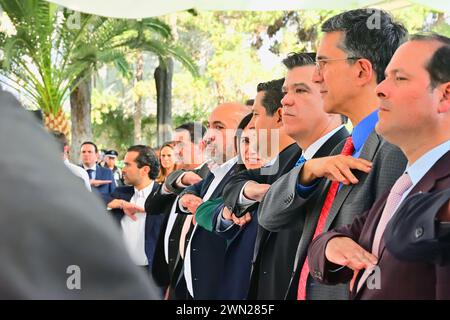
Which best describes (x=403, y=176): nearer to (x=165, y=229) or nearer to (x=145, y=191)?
(x=165, y=229)

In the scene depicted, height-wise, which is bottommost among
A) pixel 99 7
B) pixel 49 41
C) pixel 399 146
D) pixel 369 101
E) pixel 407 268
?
pixel 407 268

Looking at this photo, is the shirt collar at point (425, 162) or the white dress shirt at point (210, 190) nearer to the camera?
the shirt collar at point (425, 162)

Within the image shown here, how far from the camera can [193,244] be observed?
162 inches

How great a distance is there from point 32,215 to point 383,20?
2310 mm

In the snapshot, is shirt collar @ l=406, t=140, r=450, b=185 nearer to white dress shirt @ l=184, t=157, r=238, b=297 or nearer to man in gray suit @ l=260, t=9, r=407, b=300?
man in gray suit @ l=260, t=9, r=407, b=300

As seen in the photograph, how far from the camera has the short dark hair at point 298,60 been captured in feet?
10.3

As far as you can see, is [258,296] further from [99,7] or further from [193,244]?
[99,7]

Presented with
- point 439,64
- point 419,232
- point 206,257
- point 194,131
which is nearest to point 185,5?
point 206,257

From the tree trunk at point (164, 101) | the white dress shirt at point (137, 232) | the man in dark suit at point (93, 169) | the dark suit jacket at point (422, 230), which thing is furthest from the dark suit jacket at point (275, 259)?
the tree trunk at point (164, 101)

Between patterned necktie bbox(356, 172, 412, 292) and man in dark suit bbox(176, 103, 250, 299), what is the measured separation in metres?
1.93

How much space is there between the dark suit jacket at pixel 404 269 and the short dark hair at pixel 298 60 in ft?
3.66

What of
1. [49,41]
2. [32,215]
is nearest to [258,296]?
[32,215]

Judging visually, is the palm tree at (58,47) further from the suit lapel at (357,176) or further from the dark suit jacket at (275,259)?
the suit lapel at (357,176)

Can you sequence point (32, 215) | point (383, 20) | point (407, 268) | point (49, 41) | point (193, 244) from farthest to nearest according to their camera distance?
1. point (49, 41)
2. point (193, 244)
3. point (383, 20)
4. point (407, 268)
5. point (32, 215)
